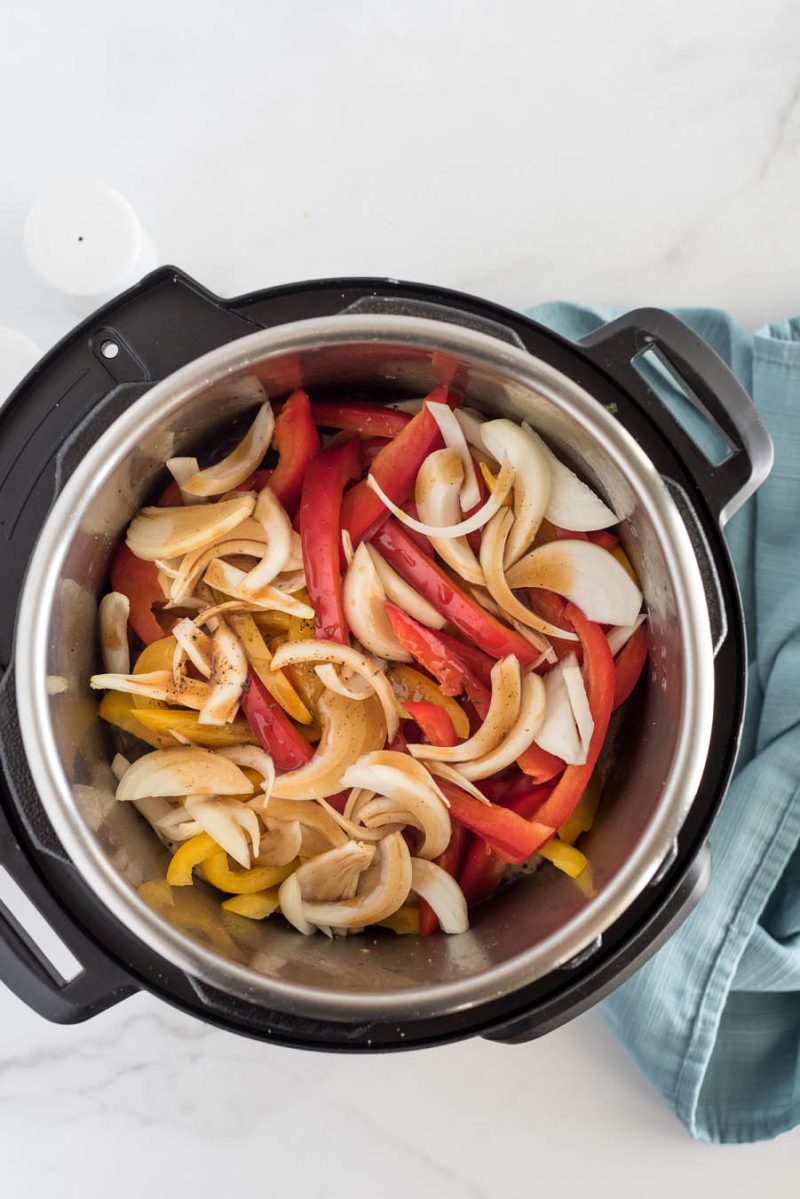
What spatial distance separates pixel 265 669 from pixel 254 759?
8cm

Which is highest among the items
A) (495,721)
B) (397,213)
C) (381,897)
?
(397,213)

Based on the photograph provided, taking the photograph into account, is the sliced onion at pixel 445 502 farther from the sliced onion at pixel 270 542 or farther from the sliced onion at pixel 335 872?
the sliced onion at pixel 335 872

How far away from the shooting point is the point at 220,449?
1.00m

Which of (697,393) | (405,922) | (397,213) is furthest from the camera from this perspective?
(397,213)

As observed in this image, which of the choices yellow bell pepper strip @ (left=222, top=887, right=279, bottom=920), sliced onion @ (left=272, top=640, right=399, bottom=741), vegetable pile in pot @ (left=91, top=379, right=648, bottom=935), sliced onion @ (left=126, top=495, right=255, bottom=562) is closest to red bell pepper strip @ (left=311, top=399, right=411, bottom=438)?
vegetable pile in pot @ (left=91, top=379, right=648, bottom=935)

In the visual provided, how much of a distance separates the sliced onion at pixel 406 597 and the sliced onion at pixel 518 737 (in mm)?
106

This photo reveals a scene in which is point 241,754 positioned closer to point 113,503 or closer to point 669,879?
point 113,503

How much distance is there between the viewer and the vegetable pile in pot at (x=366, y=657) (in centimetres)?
92

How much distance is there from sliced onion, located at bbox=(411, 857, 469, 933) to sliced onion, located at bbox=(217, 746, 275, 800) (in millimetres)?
160

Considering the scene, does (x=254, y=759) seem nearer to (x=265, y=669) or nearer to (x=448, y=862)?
(x=265, y=669)

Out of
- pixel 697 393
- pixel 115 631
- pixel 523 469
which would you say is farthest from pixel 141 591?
pixel 697 393

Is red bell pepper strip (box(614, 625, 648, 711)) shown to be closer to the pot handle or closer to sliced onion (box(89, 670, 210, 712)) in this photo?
the pot handle

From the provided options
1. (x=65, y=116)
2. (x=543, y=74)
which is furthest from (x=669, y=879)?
(x=65, y=116)

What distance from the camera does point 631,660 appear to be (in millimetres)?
952
